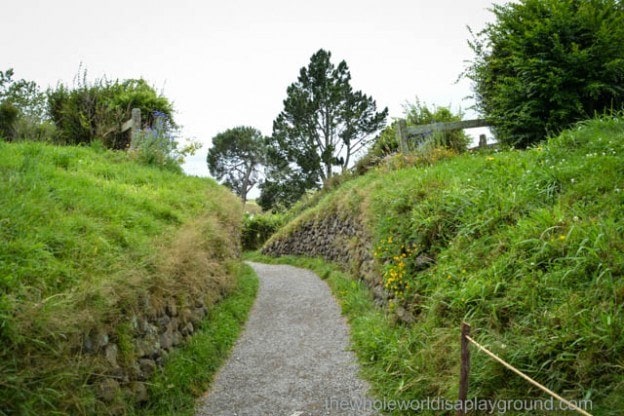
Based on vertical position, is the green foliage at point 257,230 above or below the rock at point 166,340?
above

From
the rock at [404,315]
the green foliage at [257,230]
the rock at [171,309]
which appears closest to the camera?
the rock at [171,309]

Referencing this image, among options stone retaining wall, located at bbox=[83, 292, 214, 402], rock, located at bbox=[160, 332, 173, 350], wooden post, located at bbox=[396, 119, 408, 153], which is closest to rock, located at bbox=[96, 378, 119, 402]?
stone retaining wall, located at bbox=[83, 292, 214, 402]

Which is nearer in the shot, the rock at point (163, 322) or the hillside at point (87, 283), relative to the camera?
the hillside at point (87, 283)

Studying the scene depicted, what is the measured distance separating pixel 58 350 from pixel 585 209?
192 inches

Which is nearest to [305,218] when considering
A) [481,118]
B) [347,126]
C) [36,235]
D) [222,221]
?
[222,221]

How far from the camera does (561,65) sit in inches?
271

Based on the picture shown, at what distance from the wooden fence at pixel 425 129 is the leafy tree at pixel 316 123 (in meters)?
19.6

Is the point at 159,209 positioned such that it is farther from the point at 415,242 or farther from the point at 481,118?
the point at 481,118

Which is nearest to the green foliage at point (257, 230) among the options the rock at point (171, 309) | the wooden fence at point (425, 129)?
the wooden fence at point (425, 129)

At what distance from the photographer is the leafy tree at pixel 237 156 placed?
4244cm

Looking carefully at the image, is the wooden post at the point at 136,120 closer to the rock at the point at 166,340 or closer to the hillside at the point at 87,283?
the hillside at the point at 87,283

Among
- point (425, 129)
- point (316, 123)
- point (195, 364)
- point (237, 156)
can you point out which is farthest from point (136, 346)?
point (237, 156)

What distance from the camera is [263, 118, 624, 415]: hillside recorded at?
2.84m

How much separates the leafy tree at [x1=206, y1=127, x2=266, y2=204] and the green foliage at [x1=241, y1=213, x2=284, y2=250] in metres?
19.5
